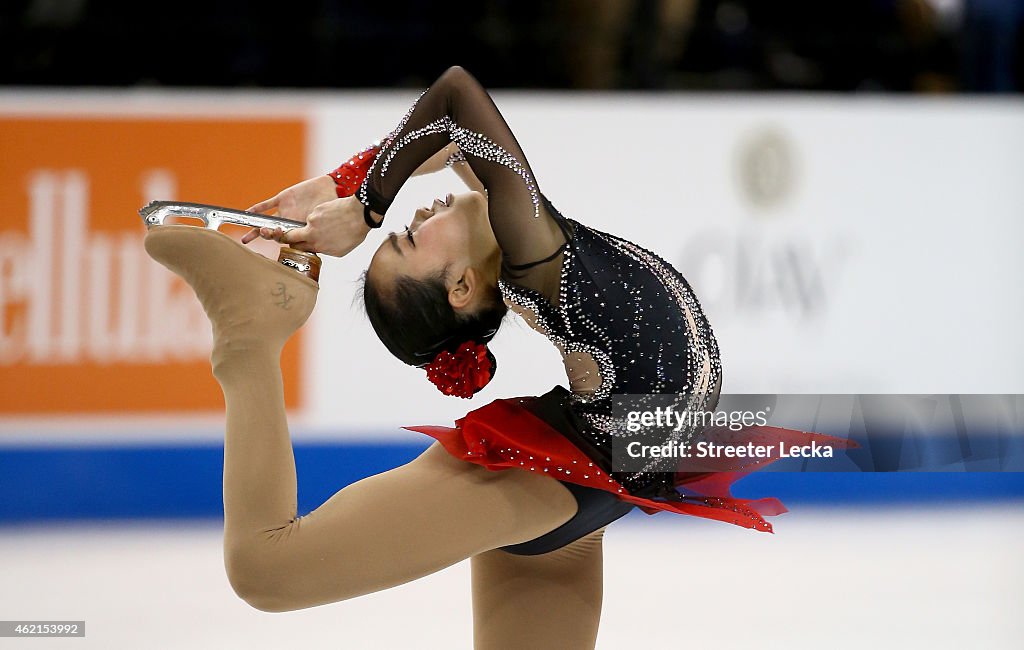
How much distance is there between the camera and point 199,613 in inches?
95.3

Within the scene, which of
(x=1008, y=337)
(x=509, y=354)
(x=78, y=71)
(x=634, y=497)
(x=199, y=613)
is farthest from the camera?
(x=78, y=71)

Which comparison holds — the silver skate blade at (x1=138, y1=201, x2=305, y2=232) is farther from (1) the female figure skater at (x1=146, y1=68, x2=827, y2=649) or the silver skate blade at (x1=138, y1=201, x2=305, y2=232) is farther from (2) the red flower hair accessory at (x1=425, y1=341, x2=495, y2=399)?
(2) the red flower hair accessory at (x1=425, y1=341, x2=495, y2=399)

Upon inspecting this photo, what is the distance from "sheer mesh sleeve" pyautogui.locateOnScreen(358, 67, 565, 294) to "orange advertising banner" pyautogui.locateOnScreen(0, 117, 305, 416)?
1732 millimetres

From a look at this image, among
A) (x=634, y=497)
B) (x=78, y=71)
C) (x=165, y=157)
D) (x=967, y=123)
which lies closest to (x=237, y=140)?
(x=165, y=157)

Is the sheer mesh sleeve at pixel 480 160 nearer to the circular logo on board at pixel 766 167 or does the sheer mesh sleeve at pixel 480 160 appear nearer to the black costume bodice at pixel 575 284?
the black costume bodice at pixel 575 284

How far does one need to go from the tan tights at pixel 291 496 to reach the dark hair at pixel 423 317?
15 cm

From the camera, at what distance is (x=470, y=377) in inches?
72.8

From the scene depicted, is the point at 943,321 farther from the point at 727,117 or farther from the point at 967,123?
the point at 727,117

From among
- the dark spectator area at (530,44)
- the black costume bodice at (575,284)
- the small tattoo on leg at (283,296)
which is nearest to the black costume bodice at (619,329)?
the black costume bodice at (575,284)

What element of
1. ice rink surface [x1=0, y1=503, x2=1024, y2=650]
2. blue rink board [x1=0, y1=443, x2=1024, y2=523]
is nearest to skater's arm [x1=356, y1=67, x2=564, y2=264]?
ice rink surface [x1=0, y1=503, x2=1024, y2=650]

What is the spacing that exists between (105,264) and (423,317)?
1.93 meters

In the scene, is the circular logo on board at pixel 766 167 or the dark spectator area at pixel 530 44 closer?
the circular logo on board at pixel 766 167

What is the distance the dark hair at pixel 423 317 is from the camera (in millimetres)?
1780

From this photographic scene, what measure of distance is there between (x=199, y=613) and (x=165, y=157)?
161 centimetres
